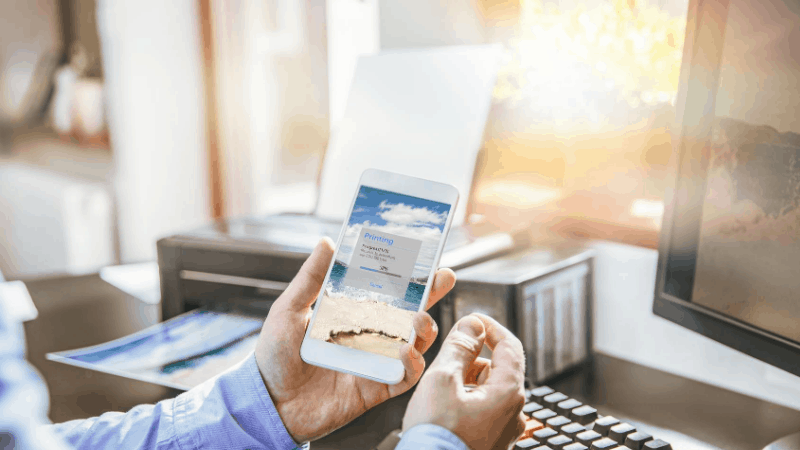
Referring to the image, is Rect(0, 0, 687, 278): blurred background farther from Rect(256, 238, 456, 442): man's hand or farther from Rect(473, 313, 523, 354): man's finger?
Rect(473, 313, 523, 354): man's finger

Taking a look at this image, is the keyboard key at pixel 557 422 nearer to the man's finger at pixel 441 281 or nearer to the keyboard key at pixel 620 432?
the keyboard key at pixel 620 432

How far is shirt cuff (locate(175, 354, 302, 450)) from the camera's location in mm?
604

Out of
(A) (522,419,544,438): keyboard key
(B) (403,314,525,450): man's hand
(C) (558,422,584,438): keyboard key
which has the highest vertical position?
(B) (403,314,525,450): man's hand

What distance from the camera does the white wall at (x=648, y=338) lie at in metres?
0.76

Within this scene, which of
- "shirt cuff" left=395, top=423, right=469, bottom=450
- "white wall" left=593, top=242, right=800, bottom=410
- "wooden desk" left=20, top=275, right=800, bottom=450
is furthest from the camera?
"white wall" left=593, top=242, right=800, bottom=410

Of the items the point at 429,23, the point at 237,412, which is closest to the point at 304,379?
the point at 237,412

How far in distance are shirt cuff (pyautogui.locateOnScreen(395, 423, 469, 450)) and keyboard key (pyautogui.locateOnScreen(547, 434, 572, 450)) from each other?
133 mm

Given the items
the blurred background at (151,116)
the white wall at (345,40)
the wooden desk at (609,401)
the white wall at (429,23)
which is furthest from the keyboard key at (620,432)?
the blurred background at (151,116)

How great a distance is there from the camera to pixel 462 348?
1.58ft

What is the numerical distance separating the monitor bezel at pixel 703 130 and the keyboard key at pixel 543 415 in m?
0.17

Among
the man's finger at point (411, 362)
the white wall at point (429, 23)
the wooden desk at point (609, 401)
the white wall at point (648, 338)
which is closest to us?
the man's finger at point (411, 362)

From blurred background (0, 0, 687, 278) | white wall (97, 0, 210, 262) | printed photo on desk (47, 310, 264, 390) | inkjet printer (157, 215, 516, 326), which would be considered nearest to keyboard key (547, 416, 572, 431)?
inkjet printer (157, 215, 516, 326)

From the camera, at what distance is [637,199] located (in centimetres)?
90

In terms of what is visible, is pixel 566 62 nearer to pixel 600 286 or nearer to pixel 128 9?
pixel 600 286
